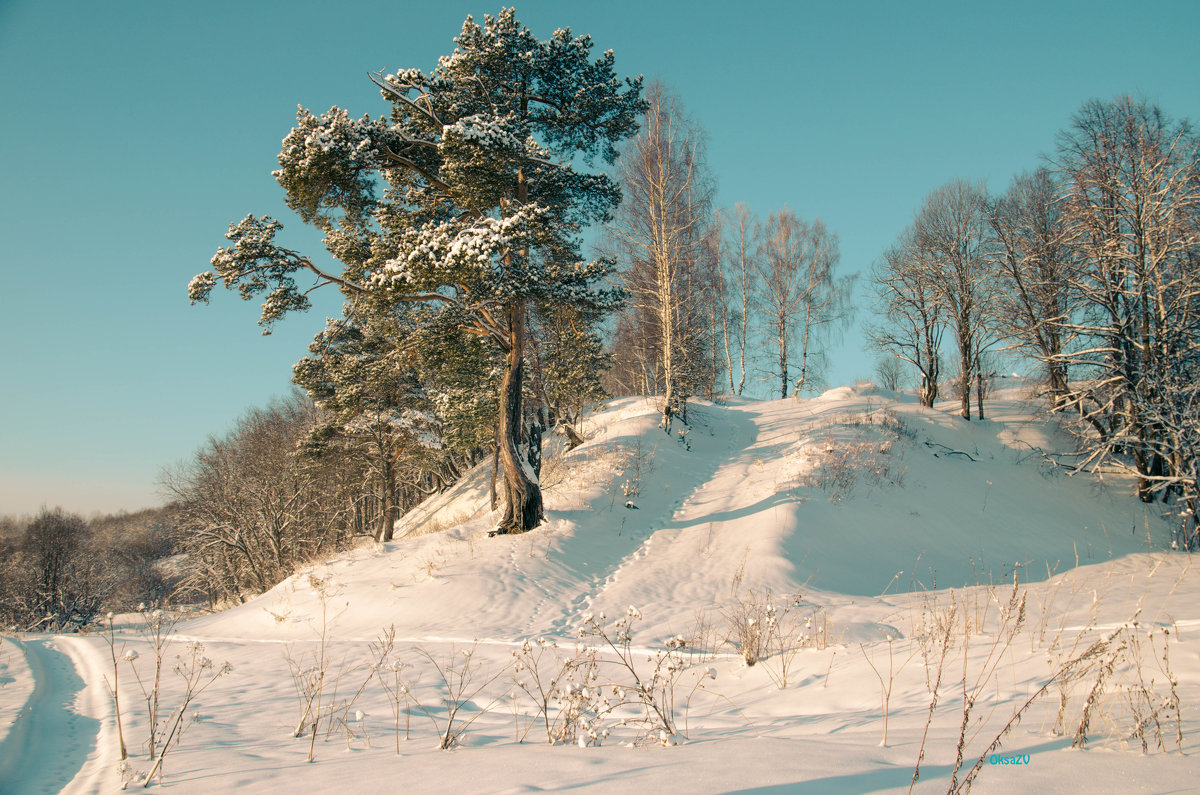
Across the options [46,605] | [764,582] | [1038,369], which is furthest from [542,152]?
[46,605]

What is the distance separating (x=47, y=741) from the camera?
309cm

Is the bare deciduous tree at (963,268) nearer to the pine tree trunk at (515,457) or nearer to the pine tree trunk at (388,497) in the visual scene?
the pine tree trunk at (515,457)

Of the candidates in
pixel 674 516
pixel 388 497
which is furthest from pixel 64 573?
pixel 674 516

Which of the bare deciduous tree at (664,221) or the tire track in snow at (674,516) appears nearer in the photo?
the tire track in snow at (674,516)

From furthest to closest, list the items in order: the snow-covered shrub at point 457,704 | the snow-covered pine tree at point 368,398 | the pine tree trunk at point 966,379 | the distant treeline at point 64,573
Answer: the distant treeline at point 64,573 → the pine tree trunk at point 966,379 → the snow-covered pine tree at point 368,398 → the snow-covered shrub at point 457,704

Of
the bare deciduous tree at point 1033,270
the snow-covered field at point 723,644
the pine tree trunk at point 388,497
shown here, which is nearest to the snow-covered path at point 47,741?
the snow-covered field at point 723,644

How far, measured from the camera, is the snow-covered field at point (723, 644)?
7.88 ft

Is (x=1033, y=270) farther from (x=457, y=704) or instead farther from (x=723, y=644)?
(x=457, y=704)

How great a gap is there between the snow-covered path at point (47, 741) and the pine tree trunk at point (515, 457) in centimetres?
779

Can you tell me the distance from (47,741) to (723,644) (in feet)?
18.0

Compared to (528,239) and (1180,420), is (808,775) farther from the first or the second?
(1180,420)

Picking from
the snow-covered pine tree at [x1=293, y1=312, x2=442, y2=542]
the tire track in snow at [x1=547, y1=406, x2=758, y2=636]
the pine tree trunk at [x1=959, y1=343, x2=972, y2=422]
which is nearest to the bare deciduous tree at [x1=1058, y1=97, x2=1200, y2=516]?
the pine tree trunk at [x1=959, y1=343, x2=972, y2=422]

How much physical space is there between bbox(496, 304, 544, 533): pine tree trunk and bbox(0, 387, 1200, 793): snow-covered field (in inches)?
25.1

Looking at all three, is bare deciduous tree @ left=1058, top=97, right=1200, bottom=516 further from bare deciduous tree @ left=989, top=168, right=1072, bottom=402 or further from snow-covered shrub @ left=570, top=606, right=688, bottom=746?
snow-covered shrub @ left=570, top=606, right=688, bottom=746
